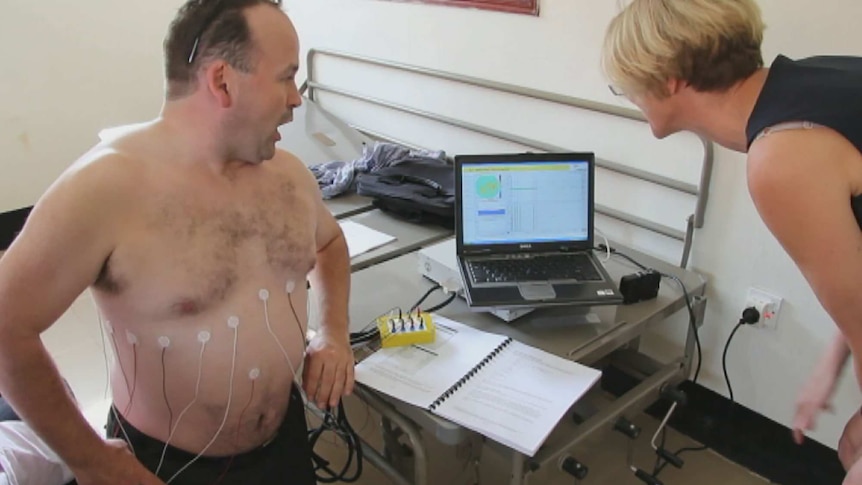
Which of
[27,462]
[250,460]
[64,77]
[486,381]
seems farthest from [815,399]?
[64,77]

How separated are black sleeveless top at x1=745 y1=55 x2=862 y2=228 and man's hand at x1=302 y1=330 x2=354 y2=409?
78 cm

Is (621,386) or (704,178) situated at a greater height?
(704,178)

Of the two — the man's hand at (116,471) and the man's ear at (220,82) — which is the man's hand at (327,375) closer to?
the man's hand at (116,471)

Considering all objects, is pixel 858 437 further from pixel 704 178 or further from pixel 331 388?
pixel 331 388

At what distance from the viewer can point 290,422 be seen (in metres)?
1.33

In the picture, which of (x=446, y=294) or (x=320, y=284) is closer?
(x=320, y=284)

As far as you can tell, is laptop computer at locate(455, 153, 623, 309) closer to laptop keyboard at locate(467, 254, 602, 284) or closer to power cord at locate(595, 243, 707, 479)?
laptop keyboard at locate(467, 254, 602, 284)

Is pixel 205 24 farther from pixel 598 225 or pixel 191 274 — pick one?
pixel 598 225

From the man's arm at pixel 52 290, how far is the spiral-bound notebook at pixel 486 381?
51 centimetres

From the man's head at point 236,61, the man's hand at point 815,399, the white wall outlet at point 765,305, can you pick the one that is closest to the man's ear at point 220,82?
the man's head at point 236,61

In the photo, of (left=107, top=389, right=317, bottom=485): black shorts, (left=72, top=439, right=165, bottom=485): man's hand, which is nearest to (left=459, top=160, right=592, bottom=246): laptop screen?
(left=107, top=389, right=317, bottom=485): black shorts

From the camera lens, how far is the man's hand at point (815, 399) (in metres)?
1.21

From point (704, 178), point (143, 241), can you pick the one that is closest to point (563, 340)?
point (704, 178)

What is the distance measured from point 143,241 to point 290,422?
49cm
